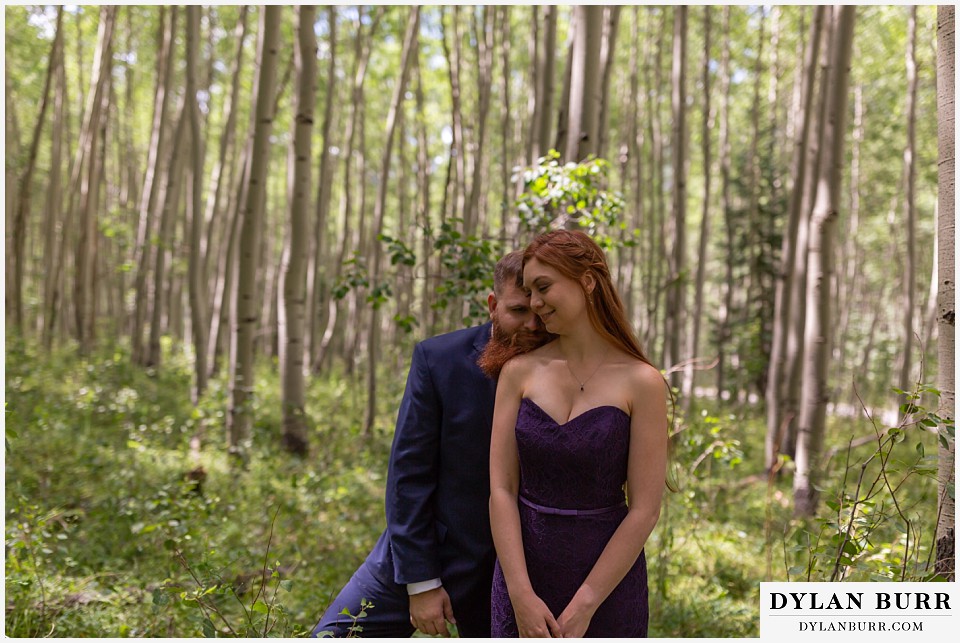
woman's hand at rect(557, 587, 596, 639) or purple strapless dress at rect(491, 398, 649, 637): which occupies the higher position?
purple strapless dress at rect(491, 398, 649, 637)

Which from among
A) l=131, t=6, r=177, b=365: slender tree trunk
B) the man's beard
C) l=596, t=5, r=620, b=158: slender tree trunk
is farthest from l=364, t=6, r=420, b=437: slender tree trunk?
the man's beard

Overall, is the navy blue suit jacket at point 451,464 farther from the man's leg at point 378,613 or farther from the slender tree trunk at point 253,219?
the slender tree trunk at point 253,219

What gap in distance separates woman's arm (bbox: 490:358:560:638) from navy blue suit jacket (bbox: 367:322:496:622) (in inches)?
9.2

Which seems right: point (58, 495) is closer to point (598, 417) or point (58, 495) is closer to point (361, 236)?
point (598, 417)

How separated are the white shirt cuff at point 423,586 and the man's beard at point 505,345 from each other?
2.18 ft

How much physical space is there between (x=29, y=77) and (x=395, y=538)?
18.1m

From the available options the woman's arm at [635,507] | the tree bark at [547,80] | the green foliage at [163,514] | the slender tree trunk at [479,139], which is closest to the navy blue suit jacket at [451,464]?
the woman's arm at [635,507]

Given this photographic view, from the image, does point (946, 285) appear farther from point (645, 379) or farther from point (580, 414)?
point (580, 414)

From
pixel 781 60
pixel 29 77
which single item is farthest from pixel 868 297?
pixel 29 77

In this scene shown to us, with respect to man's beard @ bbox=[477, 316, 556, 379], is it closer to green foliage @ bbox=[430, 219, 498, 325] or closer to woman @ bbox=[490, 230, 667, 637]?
woman @ bbox=[490, 230, 667, 637]

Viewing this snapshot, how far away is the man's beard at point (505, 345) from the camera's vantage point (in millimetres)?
2156

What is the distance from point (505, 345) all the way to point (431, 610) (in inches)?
33.8

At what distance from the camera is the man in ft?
7.58

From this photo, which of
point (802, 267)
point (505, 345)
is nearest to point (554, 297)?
point (505, 345)
